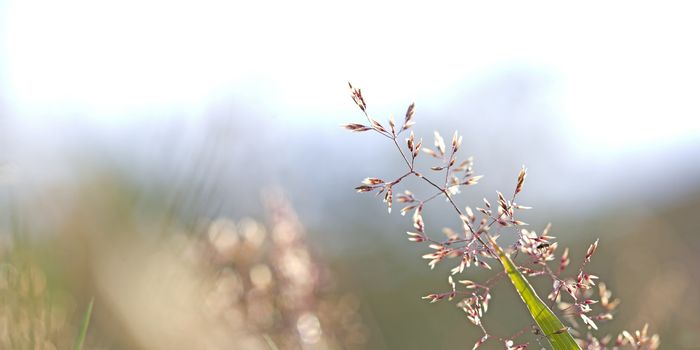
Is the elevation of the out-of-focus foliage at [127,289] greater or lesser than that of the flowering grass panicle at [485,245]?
lesser

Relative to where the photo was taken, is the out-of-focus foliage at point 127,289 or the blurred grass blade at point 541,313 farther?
the out-of-focus foliage at point 127,289

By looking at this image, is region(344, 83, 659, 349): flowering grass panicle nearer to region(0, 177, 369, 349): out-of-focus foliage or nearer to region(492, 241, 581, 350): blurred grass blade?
region(492, 241, 581, 350): blurred grass blade

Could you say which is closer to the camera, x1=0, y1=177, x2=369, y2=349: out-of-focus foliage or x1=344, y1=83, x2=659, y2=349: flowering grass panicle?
x1=344, y1=83, x2=659, y2=349: flowering grass panicle

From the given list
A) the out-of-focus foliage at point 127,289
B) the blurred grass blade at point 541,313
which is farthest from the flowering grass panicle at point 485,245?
the out-of-focus foliage at point 127,289

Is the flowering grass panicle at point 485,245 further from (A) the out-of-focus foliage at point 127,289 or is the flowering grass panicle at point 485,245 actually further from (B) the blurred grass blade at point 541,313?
(A) the out-of-focus foliage at point 127,289

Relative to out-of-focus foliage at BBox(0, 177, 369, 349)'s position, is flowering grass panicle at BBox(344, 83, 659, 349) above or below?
above

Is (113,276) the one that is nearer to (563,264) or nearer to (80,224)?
(80,224)

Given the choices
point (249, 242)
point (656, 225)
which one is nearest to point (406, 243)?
point (656, 225)

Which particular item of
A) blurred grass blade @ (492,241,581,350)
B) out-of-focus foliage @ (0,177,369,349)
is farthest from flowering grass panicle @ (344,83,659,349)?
out-of-focus foliage @ (0,177,369,349)
